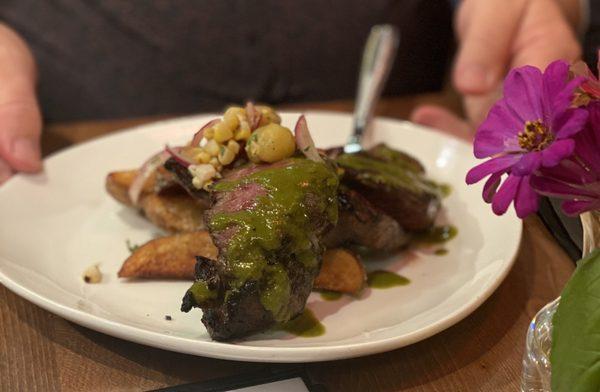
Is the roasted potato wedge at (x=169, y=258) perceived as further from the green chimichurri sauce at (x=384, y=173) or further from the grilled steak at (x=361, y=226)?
the green chimichurri sauce at (x=384, y=173)

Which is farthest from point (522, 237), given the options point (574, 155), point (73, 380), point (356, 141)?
point (73, 380)

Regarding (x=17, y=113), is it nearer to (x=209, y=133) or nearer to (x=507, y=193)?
(x=209, y=133)

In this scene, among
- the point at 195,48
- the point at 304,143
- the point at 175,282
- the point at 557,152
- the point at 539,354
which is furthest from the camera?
the point at 195,48

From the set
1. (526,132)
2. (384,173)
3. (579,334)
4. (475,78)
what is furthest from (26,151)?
(579,334)

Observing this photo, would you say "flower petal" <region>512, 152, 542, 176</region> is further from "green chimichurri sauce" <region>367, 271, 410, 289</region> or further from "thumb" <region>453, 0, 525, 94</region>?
"thumb" <region>453, 0, 525, 94</region>

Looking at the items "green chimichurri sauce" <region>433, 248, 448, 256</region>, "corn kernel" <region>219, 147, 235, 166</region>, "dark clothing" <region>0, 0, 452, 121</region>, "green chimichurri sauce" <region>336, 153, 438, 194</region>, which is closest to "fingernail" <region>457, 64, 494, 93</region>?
"green chimichurri sauce" <region>336, 153, 438, 194</region>
